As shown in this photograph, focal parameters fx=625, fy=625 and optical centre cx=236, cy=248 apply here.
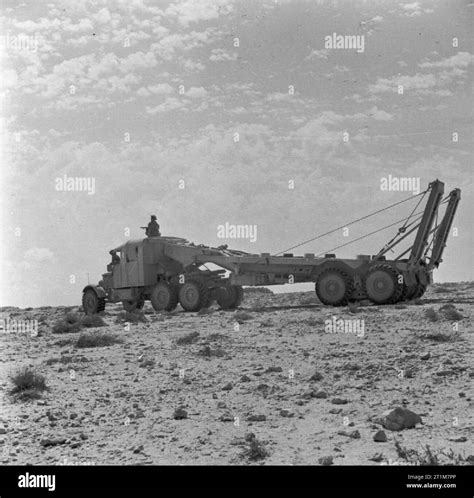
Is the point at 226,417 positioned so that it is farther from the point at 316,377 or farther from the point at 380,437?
the point at 316,377

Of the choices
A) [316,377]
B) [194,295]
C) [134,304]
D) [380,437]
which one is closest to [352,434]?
[380,437]

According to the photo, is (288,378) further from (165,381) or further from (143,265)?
(143,265)

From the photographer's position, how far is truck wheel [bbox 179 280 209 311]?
960 inches

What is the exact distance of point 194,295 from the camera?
965 inches

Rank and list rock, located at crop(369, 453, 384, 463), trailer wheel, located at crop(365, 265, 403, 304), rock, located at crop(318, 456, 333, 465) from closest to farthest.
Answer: rock, located at crop(318, 456, 333, 465) → rock, located at crop(369, 453, 384, 463) → trailer wheel, located at crop(365, 265, 403, 304)

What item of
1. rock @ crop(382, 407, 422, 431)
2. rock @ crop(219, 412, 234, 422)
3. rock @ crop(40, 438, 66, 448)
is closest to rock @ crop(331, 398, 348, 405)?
rock @ crop(382, 407, 422, 431)

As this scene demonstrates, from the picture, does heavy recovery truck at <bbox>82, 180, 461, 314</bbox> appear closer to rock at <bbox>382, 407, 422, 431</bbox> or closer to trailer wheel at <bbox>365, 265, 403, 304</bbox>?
trailer wheel at <bbox>365, 265, 403, 304</bbox>

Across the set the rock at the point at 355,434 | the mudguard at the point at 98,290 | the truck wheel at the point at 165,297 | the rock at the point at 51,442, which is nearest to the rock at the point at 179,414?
the rock at the point at 51,442

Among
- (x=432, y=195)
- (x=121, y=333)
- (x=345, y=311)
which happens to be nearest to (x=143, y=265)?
(x=121, y=333)

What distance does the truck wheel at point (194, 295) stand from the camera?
24.4 m

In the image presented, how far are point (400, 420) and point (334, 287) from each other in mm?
14238

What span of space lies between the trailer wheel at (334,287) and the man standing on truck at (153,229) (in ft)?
26.1
